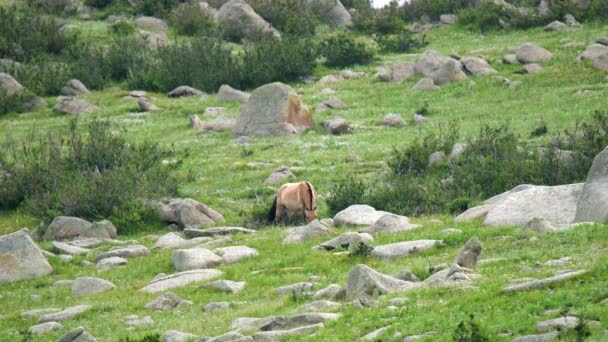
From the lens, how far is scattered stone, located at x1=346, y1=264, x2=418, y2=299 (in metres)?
13.3

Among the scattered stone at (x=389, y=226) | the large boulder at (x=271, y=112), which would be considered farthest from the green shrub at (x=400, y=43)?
the scattered stone at (x=389, y=226)

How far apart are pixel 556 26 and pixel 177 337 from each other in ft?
112

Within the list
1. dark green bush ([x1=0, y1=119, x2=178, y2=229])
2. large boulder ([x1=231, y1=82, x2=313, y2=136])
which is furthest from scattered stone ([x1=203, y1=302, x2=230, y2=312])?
large boulder ([x1=231, y1=82, x2=313, y2=136])

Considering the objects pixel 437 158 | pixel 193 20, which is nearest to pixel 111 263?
pixel 437 158

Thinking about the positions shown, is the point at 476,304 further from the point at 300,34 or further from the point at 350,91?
the point at 300,34

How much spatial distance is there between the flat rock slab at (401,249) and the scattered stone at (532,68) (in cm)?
2069

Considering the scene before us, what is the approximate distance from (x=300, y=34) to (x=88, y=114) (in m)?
16.0

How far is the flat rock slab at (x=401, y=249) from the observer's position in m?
16.6

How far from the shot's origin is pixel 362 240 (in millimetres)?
17641

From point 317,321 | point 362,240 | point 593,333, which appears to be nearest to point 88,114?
point 362,240

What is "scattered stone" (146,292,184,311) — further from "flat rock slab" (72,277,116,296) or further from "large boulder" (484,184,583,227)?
"large boulder" (484,184,583,227)

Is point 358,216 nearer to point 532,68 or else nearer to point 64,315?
point 64,315

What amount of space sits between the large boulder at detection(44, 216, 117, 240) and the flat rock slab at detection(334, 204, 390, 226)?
5.00 m

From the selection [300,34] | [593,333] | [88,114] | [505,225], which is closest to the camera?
[593,333]
